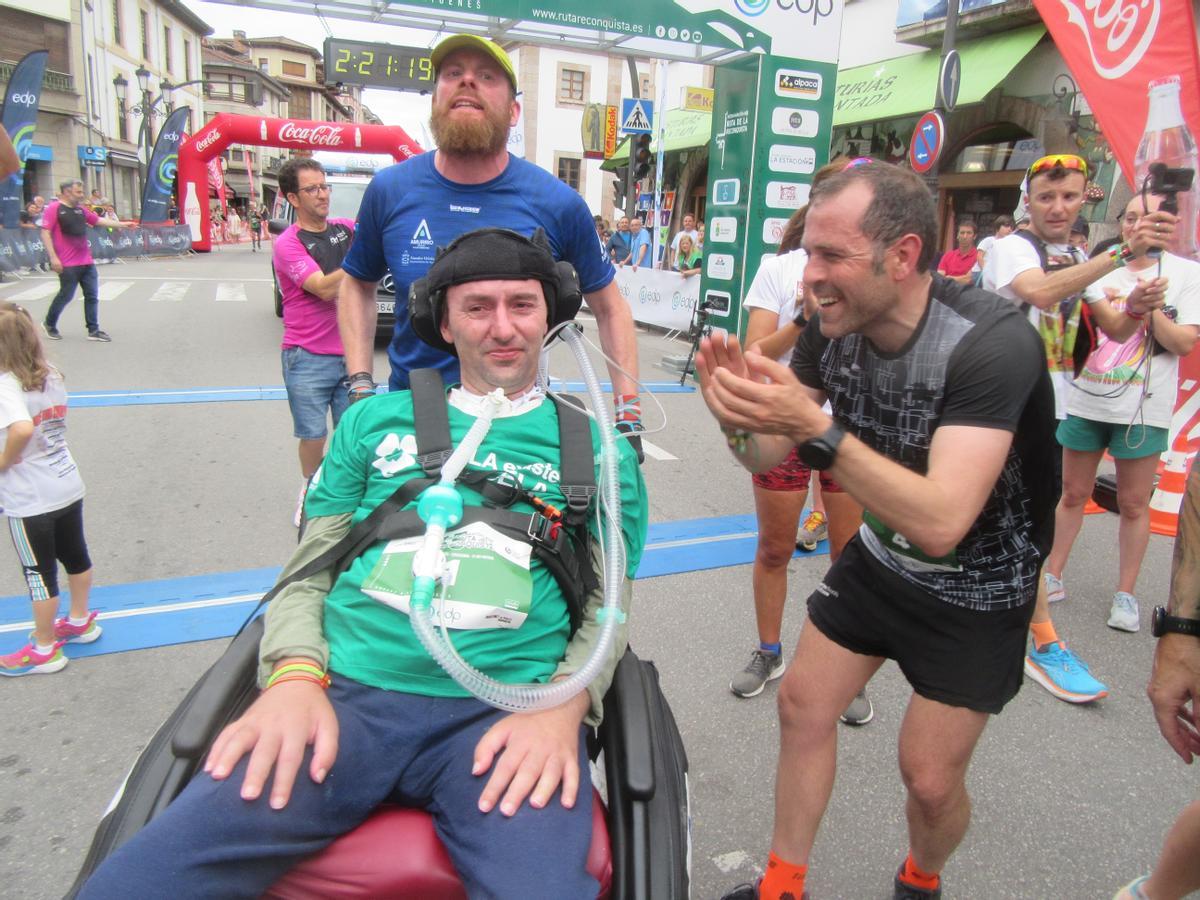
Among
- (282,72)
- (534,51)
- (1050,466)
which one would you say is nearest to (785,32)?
(1050,466)

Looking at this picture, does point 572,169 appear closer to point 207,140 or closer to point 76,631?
point 207,140

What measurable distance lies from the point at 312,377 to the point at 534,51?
3319cm

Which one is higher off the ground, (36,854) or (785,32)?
(785,32)

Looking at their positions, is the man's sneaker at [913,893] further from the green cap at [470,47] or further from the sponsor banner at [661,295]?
the sponsor banner at [661,295]

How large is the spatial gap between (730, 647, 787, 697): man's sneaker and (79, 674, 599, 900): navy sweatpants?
159cm

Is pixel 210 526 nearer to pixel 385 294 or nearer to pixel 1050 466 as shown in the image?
pixel 1050 466

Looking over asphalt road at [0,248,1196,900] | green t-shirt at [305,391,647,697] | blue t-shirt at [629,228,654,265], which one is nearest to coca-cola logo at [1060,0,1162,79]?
asphalt road at [0,248,1196,900]

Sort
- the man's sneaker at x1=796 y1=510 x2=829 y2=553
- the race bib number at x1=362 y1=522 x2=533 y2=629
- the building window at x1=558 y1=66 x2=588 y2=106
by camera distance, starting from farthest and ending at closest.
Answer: the building window at x1=558 y1=66 x2=588 y2=106, the man's sneaker at x1=796 y1=510 x2=829 y2=553, the race bib number at x1=362 y1=522 x2=533 y2=629

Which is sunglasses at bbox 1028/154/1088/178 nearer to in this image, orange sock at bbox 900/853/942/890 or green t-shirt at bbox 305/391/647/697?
green t-shirt at bbox 305/391/647/697

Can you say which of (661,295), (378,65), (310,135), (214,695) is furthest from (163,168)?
(214,695)

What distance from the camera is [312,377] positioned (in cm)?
417

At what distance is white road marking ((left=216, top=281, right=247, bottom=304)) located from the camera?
45.5 feet

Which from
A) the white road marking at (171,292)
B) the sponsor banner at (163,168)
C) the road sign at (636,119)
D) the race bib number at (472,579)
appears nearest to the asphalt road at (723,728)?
the race bib number at (472,579)

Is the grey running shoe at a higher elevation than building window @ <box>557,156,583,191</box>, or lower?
lower
